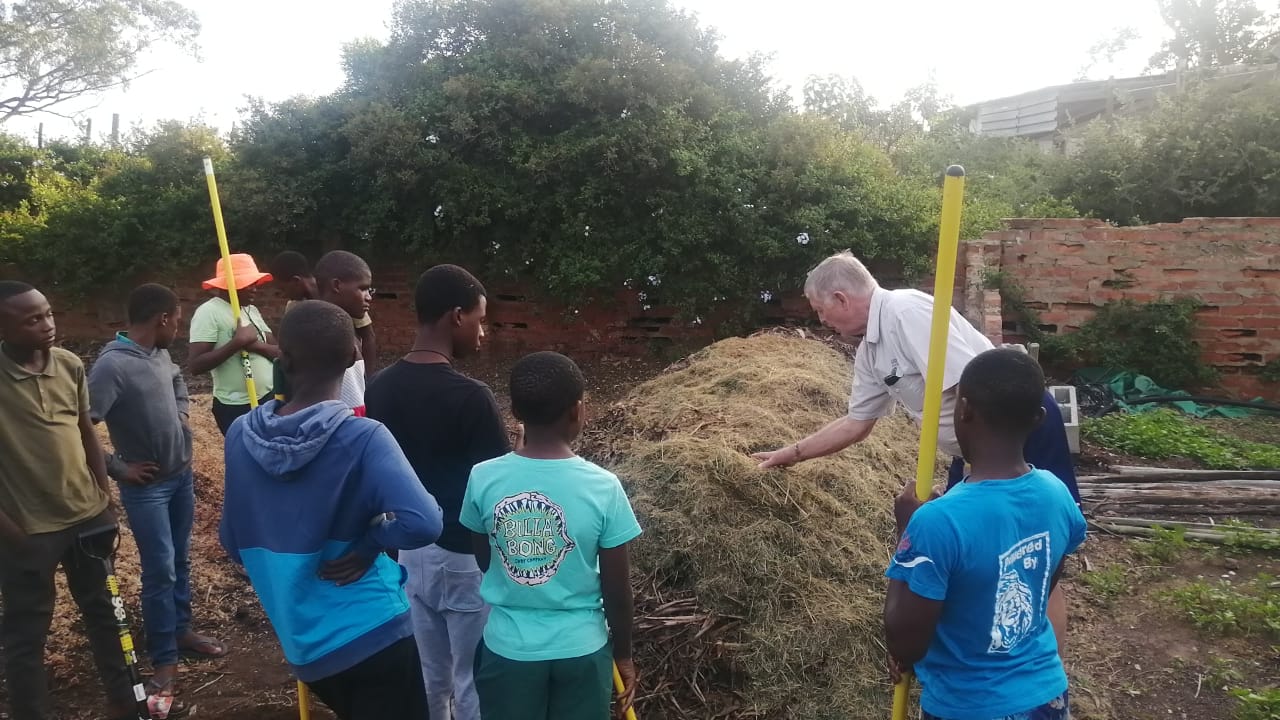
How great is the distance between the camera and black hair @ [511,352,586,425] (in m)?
2.07

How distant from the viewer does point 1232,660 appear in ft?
12.3

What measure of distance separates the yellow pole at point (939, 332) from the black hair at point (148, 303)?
10.7 feet

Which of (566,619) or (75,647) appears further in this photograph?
(75,647)

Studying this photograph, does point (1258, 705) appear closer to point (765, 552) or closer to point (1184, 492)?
point (765, 552)

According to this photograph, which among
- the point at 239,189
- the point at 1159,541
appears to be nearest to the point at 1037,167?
the point at 1159,541

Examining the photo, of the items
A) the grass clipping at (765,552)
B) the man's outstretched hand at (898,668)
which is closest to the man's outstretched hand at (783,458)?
the grass clipping at (765,552)

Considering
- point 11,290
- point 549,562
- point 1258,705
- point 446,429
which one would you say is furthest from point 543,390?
point 1258,705

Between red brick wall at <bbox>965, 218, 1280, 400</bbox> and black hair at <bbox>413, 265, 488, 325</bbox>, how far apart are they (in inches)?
292

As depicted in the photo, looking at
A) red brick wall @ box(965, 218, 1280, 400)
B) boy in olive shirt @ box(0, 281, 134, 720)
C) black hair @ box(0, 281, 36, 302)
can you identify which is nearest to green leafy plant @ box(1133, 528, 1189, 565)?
red brick wall @ box(965, 218, 1280, 400)

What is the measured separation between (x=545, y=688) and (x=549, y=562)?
1.10 ft

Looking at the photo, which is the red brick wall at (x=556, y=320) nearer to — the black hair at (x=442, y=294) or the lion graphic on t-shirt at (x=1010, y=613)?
the black hair at (x=442, y=294)

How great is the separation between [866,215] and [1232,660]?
6.79 m

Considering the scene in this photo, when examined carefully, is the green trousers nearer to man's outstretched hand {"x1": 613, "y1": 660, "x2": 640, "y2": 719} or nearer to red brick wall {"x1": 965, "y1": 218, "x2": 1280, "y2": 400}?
man's outstretched hand {"x1": 613, "y1": 660, "x2": 640, "y2": 719}

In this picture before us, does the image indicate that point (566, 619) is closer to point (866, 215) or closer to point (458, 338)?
point (458, 338)
